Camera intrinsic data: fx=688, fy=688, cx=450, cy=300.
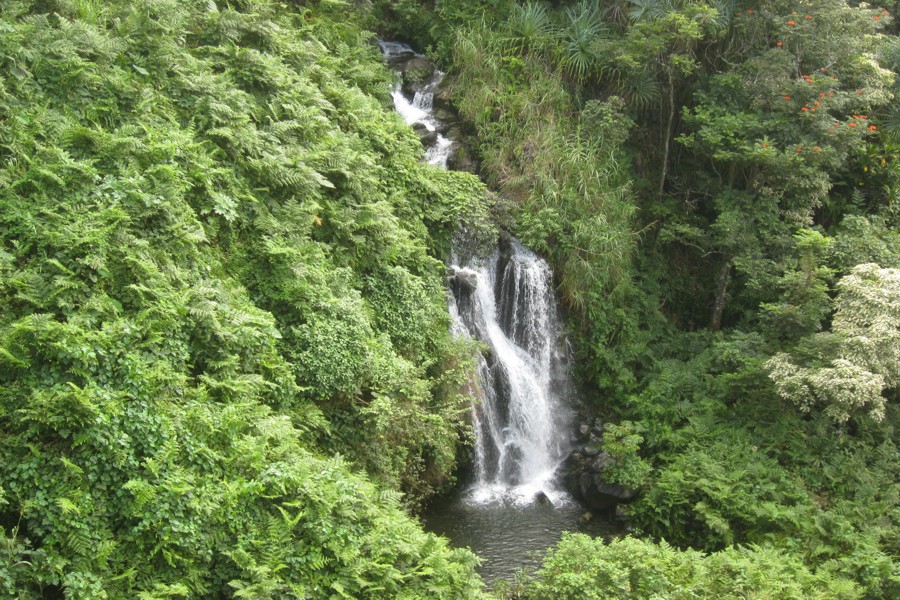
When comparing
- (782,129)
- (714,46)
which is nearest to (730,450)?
(782,129)

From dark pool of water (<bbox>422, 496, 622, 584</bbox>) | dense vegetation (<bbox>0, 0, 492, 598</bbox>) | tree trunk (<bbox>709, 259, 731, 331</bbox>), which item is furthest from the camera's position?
tree trunk (<bbox>709, 259, 731, 331</bbox>)

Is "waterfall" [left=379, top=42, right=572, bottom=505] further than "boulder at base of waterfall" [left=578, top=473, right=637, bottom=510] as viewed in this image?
Yes

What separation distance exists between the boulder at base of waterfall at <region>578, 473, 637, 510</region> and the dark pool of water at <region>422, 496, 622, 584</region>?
0.65 feet

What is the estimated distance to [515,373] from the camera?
1394 centimetres

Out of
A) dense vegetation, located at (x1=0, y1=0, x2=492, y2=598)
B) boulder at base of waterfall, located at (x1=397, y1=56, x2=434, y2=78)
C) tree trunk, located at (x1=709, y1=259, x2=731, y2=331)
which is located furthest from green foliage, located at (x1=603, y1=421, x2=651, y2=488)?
boulder at base of waterfall, located at (x1=397, y1=56, x2=434, y2=78)

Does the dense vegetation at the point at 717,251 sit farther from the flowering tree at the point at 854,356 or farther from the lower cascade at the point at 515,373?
the lower cascade at the point at 515,373

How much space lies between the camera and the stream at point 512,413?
11.4 metres

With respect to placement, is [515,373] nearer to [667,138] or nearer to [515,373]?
[515,373]

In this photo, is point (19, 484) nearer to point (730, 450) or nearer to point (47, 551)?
point (47, 551)

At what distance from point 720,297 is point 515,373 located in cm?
562

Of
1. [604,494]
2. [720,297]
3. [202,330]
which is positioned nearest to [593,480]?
[604,494]

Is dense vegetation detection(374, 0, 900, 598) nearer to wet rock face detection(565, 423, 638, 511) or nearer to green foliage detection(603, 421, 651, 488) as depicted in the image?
green foliage detection(603, 421, 651, 488)

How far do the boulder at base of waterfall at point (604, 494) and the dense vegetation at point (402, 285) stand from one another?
313 millimetres

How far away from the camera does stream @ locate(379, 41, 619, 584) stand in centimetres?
1143
